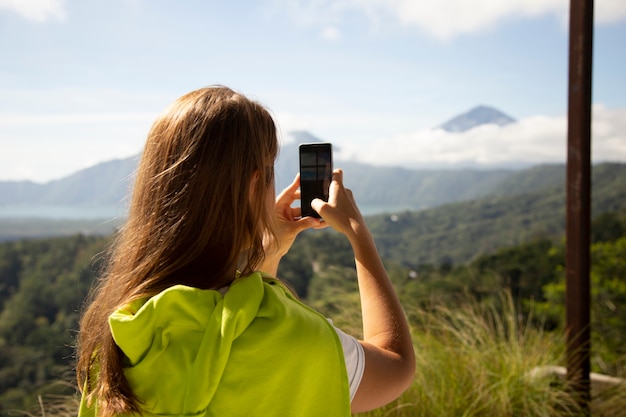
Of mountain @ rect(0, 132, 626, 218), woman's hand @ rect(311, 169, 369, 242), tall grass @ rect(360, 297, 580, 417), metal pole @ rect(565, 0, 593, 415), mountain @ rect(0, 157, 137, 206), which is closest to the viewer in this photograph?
woman's hand @ rect(311, 169, 369, 242)

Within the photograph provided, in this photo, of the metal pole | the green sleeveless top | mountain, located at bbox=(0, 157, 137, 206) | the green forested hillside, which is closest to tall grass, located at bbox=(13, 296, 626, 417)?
the metal pole

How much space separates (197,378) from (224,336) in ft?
0.24

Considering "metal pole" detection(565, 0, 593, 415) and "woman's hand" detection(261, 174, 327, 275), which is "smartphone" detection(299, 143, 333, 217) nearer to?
"woman's hand" detection(261, 174, 327, 275)

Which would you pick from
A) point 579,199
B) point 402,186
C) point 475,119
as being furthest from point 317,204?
point 475,119

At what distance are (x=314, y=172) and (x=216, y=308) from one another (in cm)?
47

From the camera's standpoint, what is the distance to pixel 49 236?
11914mm

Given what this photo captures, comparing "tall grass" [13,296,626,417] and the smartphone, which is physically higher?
the smartphone

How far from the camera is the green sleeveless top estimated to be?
805 mm

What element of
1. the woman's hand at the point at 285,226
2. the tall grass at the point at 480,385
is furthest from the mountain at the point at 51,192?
the woman's hand at the point at 285,226

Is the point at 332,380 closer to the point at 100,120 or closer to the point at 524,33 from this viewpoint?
the point at 524,33

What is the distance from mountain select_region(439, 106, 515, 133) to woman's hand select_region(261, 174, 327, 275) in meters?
30.1

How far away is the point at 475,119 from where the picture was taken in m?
31.2

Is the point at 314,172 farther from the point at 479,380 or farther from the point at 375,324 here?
the point at 479,380

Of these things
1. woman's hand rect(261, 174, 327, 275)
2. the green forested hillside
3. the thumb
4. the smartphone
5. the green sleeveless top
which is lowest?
the green forested hillside
